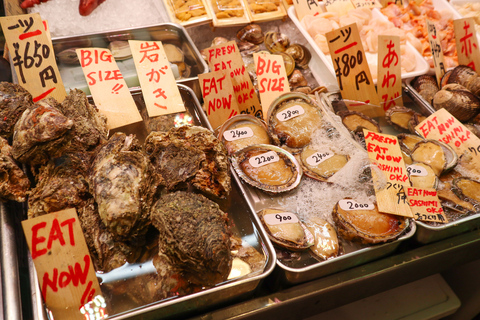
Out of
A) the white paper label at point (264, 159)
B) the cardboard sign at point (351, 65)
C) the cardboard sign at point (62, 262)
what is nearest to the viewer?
the cardboard sign at point (62, 262)

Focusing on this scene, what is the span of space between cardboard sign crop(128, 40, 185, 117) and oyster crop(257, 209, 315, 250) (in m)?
0.79

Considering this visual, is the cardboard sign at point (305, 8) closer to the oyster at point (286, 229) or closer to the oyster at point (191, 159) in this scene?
the oyster at point (191, 159)

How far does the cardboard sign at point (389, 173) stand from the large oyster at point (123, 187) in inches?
41.6

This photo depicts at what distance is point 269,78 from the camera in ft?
6.84

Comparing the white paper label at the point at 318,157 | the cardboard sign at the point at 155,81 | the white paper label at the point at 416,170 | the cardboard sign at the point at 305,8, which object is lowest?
the white paper label at the point at 416,170

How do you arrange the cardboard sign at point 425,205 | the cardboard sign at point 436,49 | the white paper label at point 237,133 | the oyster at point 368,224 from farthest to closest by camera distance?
the cardboard sign at point 436,49
the white paper label at point 237,133
the cardboard sign at point 425,205
the oyster at point 368,224

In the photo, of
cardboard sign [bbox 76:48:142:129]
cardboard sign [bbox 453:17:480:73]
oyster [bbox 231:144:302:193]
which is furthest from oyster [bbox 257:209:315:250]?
cardboard sign [bbox 453:17:480:73]

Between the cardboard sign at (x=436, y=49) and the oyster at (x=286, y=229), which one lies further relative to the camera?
the cardboard sign at (x=436, y=49)

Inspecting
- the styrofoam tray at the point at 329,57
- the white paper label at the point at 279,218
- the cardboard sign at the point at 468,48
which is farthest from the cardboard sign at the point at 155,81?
the cardboard sign at the point at 468,48

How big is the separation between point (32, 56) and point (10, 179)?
0.73m

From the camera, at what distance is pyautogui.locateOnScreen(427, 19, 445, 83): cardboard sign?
2438mm

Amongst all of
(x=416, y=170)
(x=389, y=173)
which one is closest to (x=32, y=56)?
(x=389, y=173)

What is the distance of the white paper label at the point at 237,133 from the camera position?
1833mm

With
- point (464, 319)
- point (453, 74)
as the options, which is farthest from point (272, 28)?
point (464, 319)
